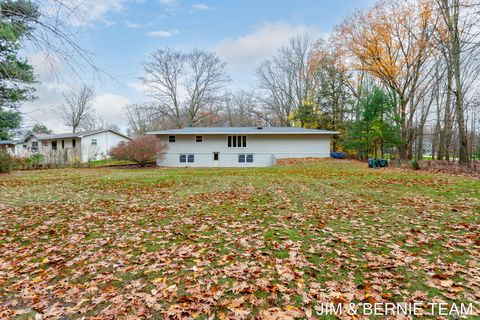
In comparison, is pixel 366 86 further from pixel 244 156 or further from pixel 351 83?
pixel 244 156

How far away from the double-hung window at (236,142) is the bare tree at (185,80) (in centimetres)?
1386

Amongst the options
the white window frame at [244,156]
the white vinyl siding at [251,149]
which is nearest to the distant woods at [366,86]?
the white vinyl siding at [251,149]

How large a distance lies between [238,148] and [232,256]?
2042 cm

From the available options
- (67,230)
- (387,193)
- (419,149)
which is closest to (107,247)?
(67,230)

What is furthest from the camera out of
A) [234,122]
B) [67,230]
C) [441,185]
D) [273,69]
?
[234,122]

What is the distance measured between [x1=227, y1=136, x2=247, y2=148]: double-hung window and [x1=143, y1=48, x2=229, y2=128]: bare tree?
13858 millimetres

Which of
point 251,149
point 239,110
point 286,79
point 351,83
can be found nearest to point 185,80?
point 239,110

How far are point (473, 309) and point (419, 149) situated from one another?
32534 mm

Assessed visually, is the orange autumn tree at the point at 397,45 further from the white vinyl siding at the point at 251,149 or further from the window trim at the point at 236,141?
the window trim at the point at 236,141

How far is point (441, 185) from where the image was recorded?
330 inches

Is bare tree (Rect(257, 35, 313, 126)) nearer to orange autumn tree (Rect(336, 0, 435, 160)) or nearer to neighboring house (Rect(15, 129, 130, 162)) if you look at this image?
orange autumn tree (Rect(336, 0, 435, 160))

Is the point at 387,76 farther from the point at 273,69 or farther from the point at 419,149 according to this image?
the point at 273,69

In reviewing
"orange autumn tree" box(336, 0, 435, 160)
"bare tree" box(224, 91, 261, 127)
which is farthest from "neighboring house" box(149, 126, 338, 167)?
"bare tree" box(224, 91, 261, 127)

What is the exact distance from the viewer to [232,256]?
3.43 meters
